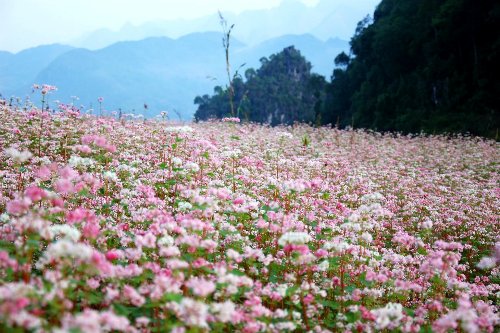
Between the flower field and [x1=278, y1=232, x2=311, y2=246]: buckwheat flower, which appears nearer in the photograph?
the flower field

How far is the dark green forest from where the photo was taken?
A: 28.9 metres

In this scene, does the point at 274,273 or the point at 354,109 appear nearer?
the point at 274,273

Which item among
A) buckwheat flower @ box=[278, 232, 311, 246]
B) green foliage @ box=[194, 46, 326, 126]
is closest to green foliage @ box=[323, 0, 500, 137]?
buckwheat flower @ box=[278, 232, 311, 246]

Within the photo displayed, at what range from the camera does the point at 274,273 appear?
526 centimetres

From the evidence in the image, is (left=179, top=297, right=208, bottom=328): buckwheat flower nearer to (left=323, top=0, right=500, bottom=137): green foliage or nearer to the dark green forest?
the dark green forest

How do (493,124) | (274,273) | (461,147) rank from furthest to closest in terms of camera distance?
(493,124)
(461,147)
(274,273)

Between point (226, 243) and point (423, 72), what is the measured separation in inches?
1362

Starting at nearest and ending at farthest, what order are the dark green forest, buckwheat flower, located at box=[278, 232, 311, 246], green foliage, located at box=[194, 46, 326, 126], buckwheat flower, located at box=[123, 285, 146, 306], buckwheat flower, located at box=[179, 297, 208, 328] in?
buckwheat flower, located at box=[179, 297, 208, 328] < buckwheat flower, located at box=[123, 285, 146, 306] < buckwheat flower, located at box=[278, 232, 311, 246] < the dark green forest < green foliage, located at box=[194, 46, 326, 126]

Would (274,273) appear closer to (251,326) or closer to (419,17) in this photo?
(251,326)

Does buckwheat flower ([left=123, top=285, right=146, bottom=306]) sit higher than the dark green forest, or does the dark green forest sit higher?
the dark green forest

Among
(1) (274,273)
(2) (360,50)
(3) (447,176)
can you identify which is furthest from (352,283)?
(2) (360,50)

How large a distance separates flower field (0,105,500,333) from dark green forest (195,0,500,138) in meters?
12.1

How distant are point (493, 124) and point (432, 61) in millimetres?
10884

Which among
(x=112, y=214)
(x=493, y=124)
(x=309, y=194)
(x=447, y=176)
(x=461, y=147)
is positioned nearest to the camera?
(x=112, y=214)
